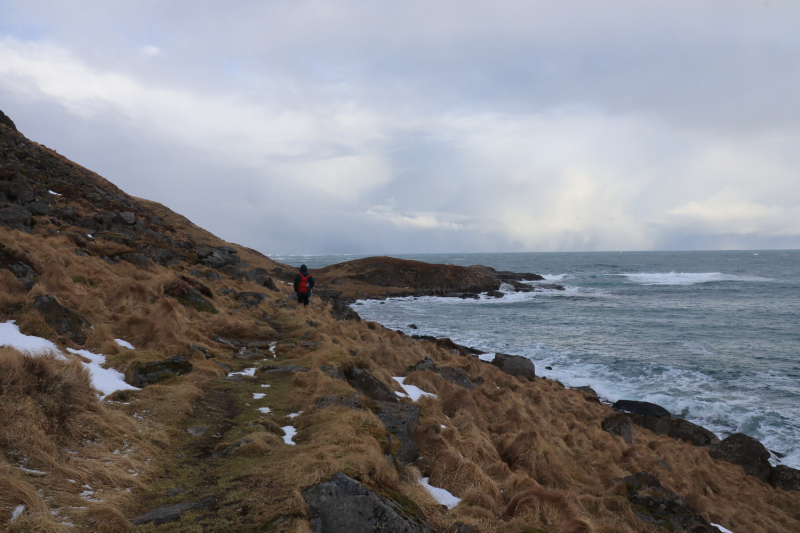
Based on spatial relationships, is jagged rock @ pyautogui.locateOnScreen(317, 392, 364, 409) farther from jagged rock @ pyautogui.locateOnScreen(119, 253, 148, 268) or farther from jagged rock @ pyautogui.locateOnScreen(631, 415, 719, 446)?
jagged rock @ pyautogui.locateOnScreen(631, 415, 719, 446)

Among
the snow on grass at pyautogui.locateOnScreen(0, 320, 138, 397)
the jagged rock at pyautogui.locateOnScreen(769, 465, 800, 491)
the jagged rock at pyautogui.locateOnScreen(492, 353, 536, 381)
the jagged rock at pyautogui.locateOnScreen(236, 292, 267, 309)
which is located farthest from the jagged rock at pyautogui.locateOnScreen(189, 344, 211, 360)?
the jagged rock at pyautogui.locateOnScreen(769, 465, 800, 491)

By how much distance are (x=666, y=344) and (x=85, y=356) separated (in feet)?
113

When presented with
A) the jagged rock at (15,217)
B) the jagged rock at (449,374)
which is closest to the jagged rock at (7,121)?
the jagged rock at (15,217)

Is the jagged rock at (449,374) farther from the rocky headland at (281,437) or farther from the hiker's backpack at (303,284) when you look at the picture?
the hiker's backpack at (303,284)

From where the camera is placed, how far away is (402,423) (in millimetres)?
7625

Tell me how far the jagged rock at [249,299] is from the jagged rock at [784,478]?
2021 cm

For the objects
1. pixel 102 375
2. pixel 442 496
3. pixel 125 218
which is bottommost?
pixel 442 496

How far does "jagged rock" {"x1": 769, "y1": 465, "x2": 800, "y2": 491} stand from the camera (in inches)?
519

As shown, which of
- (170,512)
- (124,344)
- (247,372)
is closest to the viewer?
(170,512)

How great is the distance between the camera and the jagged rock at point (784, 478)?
13180 millimetres

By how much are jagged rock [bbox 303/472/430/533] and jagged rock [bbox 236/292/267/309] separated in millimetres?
15794

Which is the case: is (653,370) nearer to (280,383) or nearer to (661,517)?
(661,517)

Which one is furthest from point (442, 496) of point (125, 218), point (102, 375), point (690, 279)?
point (690, 279)

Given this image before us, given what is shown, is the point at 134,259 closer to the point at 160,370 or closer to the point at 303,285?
the point at 303,285
